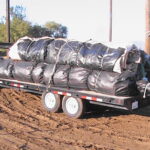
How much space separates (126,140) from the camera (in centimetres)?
680

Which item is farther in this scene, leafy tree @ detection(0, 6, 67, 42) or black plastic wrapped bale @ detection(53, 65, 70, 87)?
leafy tree @ detection(0, 6, 67, 42)

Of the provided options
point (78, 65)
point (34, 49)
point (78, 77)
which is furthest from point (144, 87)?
point (34, 49)

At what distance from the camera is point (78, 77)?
855cm

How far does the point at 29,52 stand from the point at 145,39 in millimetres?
4298

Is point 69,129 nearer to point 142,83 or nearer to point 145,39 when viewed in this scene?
point 142,83

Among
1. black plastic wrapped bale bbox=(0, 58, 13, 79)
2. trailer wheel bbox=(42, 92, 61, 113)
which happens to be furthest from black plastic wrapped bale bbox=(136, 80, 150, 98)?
black plastic wrapped bale bbox=(0, 58, 13, 79)

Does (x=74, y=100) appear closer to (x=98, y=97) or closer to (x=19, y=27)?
(x=98, y=97)

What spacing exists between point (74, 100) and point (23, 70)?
2.12 m

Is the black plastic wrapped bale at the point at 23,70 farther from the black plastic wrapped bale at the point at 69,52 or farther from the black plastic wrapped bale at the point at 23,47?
the black plastic wrapped bale at the point at 69,52

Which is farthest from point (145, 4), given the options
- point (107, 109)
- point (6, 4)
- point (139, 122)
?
point (6, 4)

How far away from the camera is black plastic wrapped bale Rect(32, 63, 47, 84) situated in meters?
9.41

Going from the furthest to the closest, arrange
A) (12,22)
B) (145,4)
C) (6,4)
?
(12,22), (6,4), (145,4)

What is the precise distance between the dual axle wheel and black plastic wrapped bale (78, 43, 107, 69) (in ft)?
3.15

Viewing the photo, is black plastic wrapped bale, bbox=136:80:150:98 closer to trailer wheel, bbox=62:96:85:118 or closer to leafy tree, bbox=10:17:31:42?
trailer wheel, bbox=62:96:85:118
